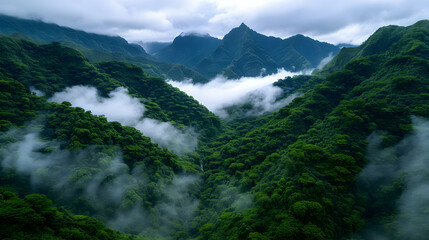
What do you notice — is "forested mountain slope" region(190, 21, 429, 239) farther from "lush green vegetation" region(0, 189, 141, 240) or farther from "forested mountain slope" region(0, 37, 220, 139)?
"forested mountain slope" region(0, 37, 220, 139)

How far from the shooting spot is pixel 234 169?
5300 centimetres

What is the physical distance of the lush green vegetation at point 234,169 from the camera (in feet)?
85.3

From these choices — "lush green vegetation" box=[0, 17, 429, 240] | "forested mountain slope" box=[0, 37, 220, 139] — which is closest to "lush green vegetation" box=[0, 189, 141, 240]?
"lush green vegetation" box=[0, 17, 429, 240]

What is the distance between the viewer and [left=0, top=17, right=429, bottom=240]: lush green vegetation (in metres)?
26.0

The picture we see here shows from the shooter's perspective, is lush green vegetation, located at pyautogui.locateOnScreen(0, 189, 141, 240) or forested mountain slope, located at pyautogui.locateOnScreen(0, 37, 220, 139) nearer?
lush green vegetation, located at pyautogui.locateOnScreen(0, 189, 141, 240)

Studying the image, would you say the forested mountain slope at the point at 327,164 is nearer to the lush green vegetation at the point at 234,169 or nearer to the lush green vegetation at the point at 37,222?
the lush green vegetation at the point at 234,169

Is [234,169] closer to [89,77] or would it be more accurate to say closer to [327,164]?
[327,164]

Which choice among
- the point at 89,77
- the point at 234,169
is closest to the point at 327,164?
the point at 234,169

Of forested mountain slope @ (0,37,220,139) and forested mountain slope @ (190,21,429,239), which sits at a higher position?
forested mountain slope @ (0,37,220,139)

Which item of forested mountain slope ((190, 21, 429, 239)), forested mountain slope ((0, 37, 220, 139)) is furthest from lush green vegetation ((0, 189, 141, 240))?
forested mountain slope ((0, 37, 220, 139))

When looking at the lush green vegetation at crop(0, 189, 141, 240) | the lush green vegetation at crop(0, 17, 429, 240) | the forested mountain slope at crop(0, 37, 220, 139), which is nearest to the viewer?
the lush green vegetation at crop(0, 189, 141, 240)

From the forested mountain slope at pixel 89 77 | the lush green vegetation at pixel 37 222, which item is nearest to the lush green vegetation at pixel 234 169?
the lush green vegetation at pixel 37 222

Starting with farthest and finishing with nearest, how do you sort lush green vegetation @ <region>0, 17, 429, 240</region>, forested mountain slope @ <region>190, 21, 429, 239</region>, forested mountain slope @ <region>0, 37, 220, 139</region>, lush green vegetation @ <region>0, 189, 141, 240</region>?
forested mountain slope @ <region>0, 37, 220, 139</region> < forested mountain slope @ <region>190, 21, 429, 239</region> < lush green vegetation @ <region>0, 17, 429, 240</region> < lush green vegetation @ <region>0, 189, 141, 240</region>

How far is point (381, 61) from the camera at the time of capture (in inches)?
2534
